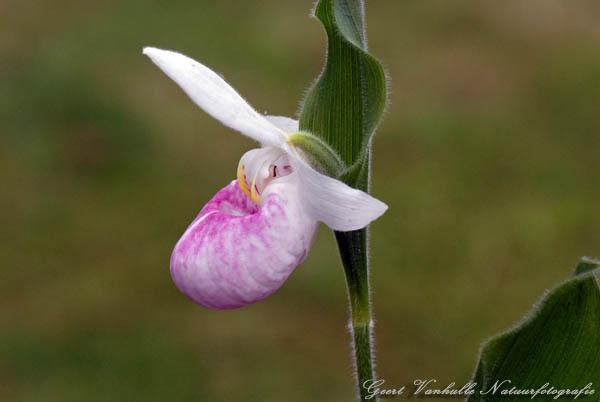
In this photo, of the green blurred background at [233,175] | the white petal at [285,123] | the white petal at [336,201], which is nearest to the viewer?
the white petal at [336,201]

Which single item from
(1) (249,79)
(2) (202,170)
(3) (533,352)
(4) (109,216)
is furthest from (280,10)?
(3) (533,352)

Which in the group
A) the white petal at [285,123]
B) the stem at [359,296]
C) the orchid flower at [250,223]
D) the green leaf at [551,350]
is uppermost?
the white petal at [285,123]

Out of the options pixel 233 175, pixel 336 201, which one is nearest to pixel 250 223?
pixel 336 201

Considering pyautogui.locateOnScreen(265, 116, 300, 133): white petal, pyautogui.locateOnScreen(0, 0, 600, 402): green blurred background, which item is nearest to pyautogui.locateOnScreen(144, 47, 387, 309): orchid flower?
pyautogui.locateOnScreen(265, 116, 300, 133): white petal

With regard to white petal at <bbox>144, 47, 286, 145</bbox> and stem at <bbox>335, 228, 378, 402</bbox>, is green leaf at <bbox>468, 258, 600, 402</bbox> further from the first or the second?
white petal at <bbox>144, 47, 286, 145</bbox>

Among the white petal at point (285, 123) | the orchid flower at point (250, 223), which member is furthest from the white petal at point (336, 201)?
the white petal at point (285, 123)

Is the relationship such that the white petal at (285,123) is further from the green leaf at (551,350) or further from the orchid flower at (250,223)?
the green leaf at (551,350)

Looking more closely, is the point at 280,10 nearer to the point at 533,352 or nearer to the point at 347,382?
the point at 347,382

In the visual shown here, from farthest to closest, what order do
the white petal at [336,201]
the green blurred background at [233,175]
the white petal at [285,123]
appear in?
the green blurred background at [233,175], the white petal at [285,123], the white petal at [336,201]
